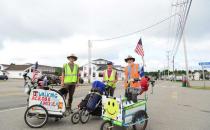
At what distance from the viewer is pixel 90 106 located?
6.38 meters

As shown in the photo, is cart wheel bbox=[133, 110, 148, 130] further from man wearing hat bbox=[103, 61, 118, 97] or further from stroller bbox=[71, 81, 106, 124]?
man wearing hat bbox=[103, 61, 118, 97]

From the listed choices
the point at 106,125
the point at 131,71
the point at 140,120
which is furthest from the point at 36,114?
the point at 131,71

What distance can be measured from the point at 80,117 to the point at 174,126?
2704mm

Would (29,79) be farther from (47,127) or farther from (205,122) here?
(205,122)

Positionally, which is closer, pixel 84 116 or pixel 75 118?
Answer: pixel 75 118

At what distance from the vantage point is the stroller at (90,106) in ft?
Result: 20.8

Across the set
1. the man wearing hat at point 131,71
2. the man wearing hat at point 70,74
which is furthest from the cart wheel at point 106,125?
the man wearing hat at point 70,74

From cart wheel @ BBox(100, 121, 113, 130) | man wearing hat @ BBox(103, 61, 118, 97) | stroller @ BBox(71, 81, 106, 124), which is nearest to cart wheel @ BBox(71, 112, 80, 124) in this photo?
stroller @ BBox(71, 81, 106, 124)

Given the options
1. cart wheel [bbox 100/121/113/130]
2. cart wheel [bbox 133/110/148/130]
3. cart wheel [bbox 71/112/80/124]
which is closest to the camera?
cart wheel [bbox 100/121/113/130]

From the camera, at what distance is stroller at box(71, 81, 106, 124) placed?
634 cm

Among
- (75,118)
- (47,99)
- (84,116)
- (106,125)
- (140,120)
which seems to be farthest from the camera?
(84,116)

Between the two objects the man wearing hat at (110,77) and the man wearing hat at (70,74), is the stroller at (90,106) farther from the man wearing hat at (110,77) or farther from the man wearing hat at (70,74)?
the man wearing hat at (110,77)

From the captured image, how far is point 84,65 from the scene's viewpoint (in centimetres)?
7994

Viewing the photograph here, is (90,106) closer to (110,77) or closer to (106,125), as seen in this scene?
(106,125)
